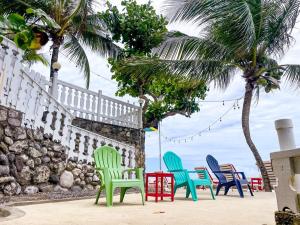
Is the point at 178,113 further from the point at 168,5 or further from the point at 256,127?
the point at 168,5

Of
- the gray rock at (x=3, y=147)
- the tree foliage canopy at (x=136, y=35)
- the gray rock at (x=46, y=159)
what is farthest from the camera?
the tree foliage canopy at (x=136, y=35)

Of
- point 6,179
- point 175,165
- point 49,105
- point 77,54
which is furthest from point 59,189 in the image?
point 77,54

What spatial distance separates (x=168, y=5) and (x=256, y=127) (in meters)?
4.40

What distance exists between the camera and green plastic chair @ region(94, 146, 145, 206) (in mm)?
3771

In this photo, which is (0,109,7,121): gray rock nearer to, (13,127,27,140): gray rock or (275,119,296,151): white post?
(13,127,27,140): gray rock

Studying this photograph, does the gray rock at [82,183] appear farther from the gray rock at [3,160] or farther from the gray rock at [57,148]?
the gray rock at [3,160]

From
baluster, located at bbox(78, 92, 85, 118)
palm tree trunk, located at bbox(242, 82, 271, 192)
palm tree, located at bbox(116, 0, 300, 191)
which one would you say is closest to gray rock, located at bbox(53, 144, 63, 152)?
baluster, located at bbox(78, 92, 85, 118)

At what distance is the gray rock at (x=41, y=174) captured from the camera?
4.80 meters

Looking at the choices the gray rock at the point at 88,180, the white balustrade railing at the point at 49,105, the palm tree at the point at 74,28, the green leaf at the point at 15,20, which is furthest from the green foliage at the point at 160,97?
the green leaf at the point at 15,20

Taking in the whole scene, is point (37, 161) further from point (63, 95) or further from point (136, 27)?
point (136, 27)

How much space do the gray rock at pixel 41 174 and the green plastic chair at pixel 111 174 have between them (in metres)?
1.30

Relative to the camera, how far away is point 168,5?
26.5 ft

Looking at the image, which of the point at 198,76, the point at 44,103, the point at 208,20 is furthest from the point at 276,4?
the point at 44,103

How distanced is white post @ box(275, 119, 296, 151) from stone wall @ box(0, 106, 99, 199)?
154 inches
